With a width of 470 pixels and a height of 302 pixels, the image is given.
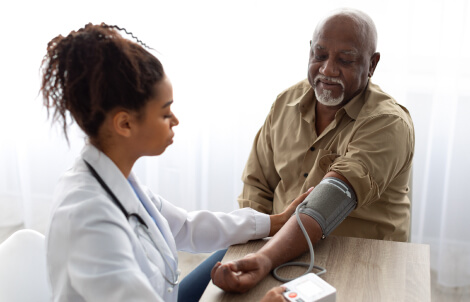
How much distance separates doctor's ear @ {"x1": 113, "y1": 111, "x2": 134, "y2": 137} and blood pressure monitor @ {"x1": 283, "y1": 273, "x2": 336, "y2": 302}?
17.9 inches

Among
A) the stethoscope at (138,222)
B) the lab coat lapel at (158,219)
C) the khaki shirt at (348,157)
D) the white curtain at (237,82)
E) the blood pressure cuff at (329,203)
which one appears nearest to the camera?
the stethoscope at (138,222)

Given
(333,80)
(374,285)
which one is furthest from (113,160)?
(333,80)

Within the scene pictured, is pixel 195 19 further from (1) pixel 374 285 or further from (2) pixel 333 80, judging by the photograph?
(1) pixel 374 285

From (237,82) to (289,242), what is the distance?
→ 1.39 m

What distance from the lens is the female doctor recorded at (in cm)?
101

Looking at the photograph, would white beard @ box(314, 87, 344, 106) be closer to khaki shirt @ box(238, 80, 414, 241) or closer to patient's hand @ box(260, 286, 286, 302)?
khaki shirt @ box(238, 80, 414, 241)

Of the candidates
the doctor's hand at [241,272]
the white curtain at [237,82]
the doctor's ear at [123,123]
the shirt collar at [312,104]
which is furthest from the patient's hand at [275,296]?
the white curtain at [237,82]

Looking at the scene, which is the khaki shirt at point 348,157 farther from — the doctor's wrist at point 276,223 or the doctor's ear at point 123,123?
the doctor's ear at point 123,123

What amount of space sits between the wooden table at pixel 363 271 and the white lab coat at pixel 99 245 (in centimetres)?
17

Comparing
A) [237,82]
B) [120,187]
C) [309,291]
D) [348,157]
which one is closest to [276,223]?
[348,157]

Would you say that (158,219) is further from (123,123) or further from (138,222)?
(123,123)

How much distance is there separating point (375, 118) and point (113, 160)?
0.81 meters

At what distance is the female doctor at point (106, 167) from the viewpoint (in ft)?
3.31

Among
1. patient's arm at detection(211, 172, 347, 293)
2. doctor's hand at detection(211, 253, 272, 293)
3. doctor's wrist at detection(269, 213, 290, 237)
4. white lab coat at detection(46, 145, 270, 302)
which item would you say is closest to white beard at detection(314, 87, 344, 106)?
patient's arm at detection(211, 172, 347, 293)
